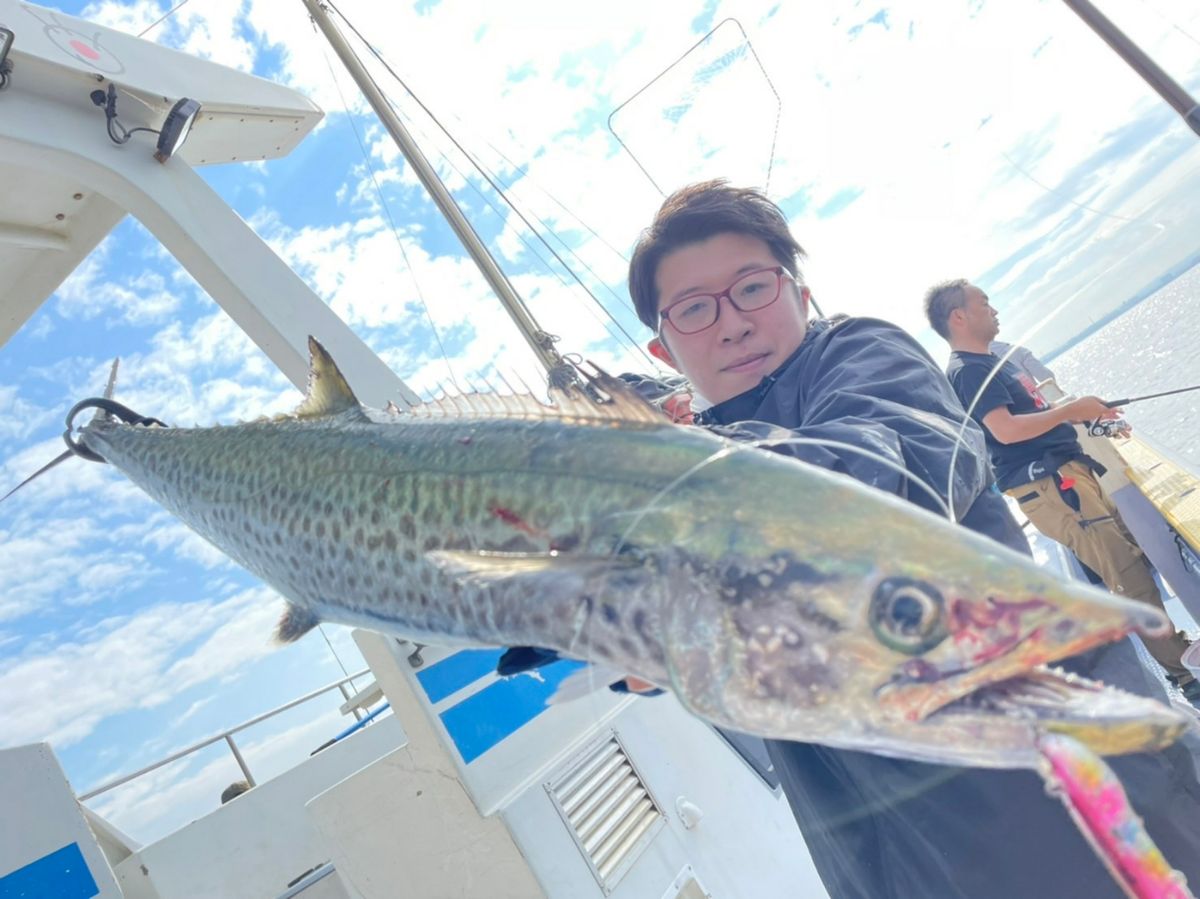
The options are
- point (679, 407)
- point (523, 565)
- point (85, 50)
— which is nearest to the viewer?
point (523, 565)

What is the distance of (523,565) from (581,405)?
0.32 metres

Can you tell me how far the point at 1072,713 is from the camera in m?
0.69

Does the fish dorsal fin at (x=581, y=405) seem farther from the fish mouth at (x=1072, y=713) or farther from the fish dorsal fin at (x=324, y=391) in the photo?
the fish mouth at (x=1072, y=713)

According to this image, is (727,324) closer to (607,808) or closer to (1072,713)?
(1072,713)

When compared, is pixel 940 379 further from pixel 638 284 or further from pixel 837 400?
pixel 638 284

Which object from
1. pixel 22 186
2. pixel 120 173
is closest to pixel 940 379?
pixel 120 173

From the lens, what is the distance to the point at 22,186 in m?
3.20

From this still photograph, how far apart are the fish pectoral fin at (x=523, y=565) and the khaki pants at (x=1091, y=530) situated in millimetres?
4573

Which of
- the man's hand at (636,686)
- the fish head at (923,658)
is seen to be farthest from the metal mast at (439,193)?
the fish head at (923,658)

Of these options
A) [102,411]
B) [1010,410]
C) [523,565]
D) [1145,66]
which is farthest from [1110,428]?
[102,411]

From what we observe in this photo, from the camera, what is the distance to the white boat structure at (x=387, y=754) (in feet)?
9.37

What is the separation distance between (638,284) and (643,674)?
1.38 meters

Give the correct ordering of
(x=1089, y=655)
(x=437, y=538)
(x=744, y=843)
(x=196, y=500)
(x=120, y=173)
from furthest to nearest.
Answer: (x=744, y=843) < (x=120, y=173) < (x=196, y=500) < (x=1089, y=655) < (x=437, y=538)

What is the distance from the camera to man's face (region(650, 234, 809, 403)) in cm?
179
